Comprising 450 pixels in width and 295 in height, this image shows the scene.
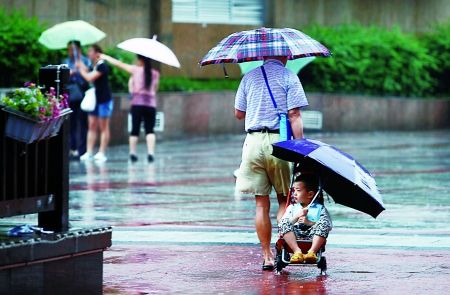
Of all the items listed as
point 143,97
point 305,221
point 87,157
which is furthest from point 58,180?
point 87,157

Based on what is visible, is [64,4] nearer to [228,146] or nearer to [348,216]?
[228,146]

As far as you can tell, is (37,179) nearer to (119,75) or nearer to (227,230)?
(227,230)

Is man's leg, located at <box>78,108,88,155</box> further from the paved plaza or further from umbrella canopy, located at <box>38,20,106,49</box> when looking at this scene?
umbrella canopy, located at <box>38,20,106,49</box>

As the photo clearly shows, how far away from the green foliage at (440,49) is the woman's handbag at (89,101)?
1292 cm

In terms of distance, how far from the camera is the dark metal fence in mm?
8180

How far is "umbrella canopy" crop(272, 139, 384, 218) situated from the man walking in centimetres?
30

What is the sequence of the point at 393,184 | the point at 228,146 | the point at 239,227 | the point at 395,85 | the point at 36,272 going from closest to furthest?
the point at 36,272, the point at 239,227, the point at 393,184, the point at 228,146, the point at 395,85

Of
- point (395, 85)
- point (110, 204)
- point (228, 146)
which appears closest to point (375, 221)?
point (110, 204)

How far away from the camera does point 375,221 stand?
13.6 meters

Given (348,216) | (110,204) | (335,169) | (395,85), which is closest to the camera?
(335,169)

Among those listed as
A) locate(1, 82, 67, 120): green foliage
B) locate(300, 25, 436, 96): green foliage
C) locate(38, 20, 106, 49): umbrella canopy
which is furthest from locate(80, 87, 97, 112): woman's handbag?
locate(1, 82, 67, 120): green foliage

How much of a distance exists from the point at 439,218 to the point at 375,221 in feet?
2.41

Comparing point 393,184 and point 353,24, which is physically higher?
point 353,24

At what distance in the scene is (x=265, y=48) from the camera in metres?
10.3
